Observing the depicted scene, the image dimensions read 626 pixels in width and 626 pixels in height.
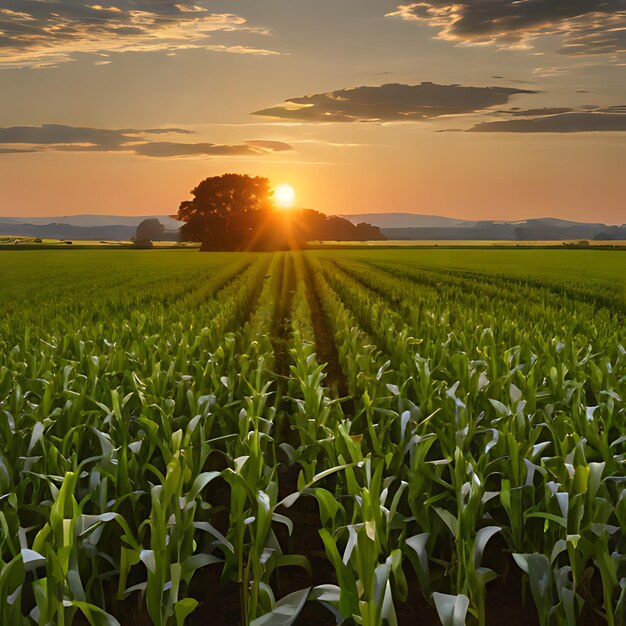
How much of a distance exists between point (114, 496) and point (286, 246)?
9521 cm

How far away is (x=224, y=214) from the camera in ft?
314

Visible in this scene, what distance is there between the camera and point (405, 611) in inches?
149

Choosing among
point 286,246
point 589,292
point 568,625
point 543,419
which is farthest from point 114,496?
point 286,246

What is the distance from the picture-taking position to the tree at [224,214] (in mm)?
93438

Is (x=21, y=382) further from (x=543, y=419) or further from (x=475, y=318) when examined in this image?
(x=475, y=318)

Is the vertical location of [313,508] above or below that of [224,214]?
below

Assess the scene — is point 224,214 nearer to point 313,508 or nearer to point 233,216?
point 233,216

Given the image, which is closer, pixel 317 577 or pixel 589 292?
pixel 317 577

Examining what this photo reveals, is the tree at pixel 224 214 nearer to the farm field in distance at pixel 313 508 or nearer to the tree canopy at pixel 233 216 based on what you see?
the tree canopy at pixel 233 216

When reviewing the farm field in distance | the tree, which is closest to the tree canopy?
the tree

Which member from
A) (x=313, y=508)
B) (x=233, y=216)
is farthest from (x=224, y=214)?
(x=313, y=508)

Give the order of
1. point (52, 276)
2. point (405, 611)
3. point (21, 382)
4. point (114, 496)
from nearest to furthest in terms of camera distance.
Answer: point (405, 611)
point (114, 496)
point (21, 382)
point (52, 276)

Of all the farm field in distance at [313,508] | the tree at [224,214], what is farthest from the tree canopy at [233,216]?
the farm field in distance at [313,508]

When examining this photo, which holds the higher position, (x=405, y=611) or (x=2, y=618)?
(x=2, y=618)
